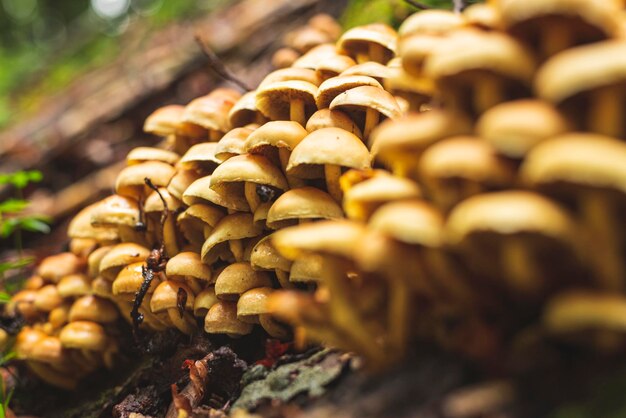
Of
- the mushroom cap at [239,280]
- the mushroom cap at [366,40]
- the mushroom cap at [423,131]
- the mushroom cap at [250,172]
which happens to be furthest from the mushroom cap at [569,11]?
the mushroom cap at [239,280]

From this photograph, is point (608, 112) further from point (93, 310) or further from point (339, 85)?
point (93, 310)

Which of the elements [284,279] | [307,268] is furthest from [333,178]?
[284,279]

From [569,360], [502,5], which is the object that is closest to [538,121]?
[502,5]

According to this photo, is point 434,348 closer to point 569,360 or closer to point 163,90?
point 569,360

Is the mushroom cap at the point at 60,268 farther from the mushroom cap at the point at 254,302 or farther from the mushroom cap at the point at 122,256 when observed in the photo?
the mushroom cap at the point at 254,302

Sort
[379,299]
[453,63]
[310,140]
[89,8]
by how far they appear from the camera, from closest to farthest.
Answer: [453,63], [379,299], [310,140], [89,8]

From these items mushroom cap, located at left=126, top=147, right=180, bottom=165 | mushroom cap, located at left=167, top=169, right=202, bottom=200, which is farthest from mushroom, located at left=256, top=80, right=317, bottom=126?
mushroom cap, located at left=126, top=147, right=180, bottom=165
